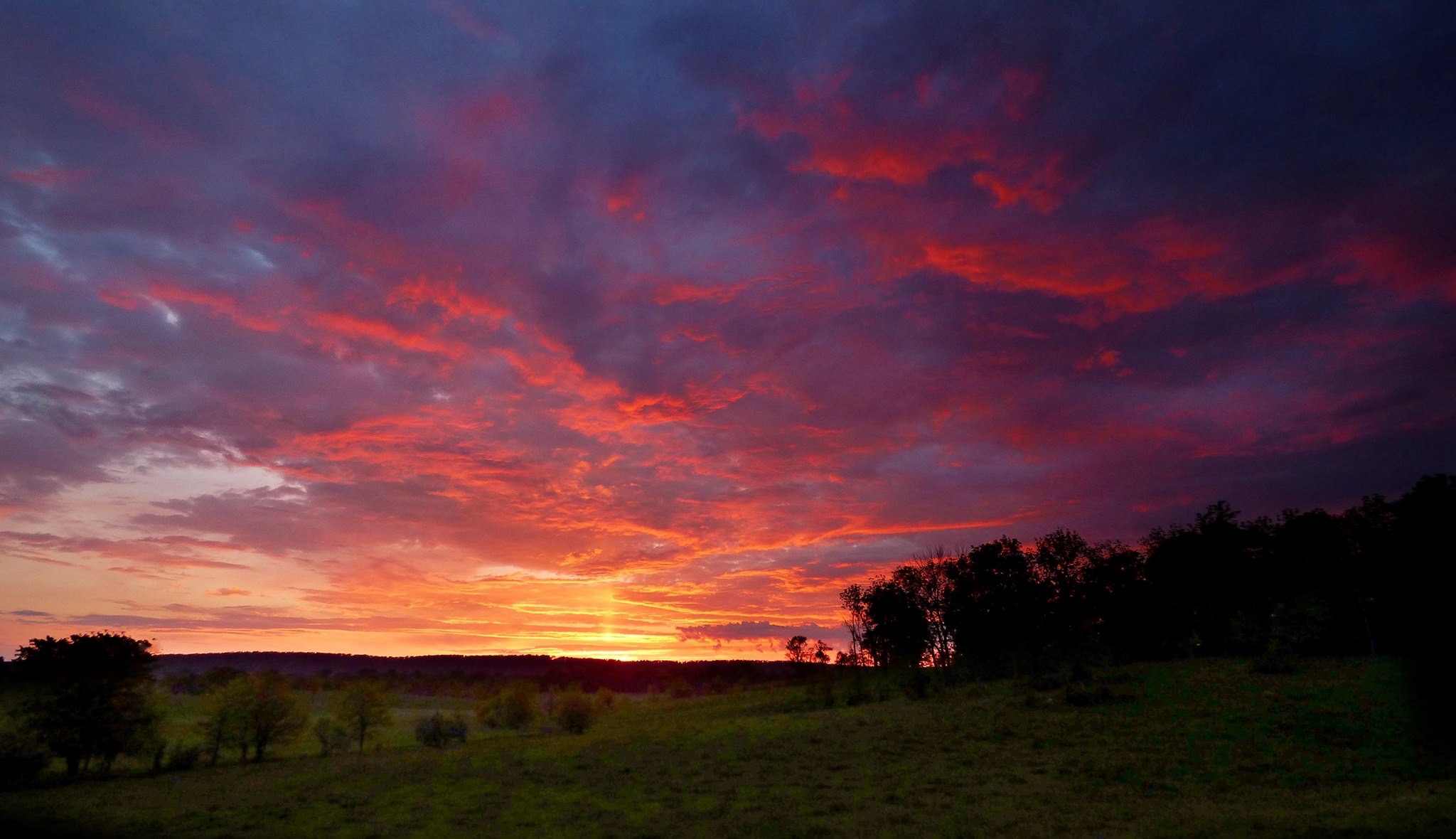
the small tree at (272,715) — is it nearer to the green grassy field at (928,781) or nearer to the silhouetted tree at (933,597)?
the green grassy field at (928,781)

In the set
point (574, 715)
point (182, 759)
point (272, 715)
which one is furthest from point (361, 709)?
point (574, 715)

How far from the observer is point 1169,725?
1834 inches

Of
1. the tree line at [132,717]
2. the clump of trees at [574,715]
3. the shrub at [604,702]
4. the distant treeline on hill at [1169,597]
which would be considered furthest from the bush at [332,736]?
the distant treeline on hill at [1169,597]

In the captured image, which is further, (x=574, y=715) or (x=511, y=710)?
(x=511, y=710)

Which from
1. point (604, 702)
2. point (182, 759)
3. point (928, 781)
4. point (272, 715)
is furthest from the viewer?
point (604, 702)

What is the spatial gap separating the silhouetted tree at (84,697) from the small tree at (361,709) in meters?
22.2

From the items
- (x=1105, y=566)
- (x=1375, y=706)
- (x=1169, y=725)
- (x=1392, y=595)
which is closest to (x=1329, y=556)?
(x=1392, y=595)

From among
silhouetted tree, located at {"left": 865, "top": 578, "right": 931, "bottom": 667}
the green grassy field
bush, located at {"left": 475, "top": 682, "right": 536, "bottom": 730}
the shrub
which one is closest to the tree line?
the green grassy field

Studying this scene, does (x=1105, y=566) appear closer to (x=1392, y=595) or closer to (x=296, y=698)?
(x=1392, y=595)

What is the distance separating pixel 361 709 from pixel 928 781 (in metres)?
81.1

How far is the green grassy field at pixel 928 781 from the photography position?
29.0m

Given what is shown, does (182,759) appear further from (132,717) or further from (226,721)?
(132,717)

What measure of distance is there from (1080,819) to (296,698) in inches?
3671

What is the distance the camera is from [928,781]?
126ft
